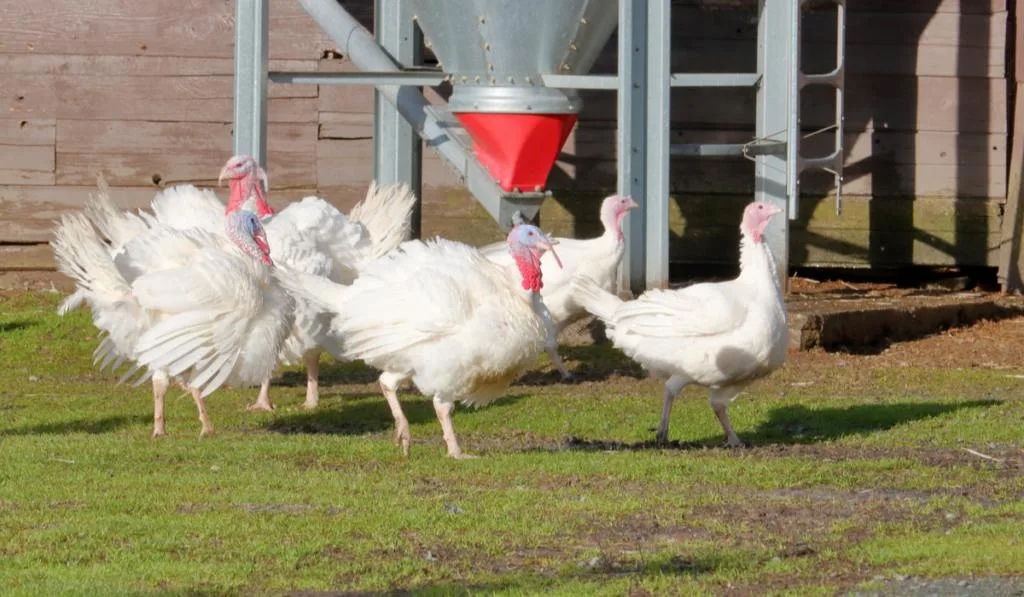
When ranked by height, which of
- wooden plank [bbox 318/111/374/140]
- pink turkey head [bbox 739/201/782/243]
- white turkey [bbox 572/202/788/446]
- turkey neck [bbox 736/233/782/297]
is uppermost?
wooden plank [bbox 318/111/374/140]

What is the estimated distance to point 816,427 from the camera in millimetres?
11258

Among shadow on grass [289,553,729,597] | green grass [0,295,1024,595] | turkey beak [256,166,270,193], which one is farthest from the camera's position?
turkey beak [256,166,270,193]

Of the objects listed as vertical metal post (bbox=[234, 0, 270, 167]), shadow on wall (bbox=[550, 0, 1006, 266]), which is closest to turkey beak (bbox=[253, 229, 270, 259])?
vertical metal post (bbox=[234, 0, 270, 167])

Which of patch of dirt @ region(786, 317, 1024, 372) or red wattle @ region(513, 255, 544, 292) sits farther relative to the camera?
patch of dirt @ region(786, 317, 1024, 372)

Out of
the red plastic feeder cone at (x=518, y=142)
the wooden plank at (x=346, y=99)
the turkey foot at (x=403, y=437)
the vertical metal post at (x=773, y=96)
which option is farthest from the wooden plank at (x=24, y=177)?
the turkey foot at (x=403, y=437)

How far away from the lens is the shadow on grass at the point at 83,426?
1113cm

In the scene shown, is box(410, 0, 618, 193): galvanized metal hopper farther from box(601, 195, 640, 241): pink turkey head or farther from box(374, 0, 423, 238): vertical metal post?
box(374, 0, 423, 238): vertical metal post

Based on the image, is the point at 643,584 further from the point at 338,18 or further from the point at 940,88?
the point at 940,88

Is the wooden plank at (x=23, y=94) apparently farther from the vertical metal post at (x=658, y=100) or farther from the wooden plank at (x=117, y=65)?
the vertical metal post at (x=658, y=100)

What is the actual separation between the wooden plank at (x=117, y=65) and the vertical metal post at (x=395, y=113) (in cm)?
149

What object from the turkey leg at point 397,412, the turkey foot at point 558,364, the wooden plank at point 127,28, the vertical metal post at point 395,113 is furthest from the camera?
the wooden plank at point 127,28

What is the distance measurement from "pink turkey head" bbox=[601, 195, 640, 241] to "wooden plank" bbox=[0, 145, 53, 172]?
6616 mm

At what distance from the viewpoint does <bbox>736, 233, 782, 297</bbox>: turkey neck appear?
10547 millimetres

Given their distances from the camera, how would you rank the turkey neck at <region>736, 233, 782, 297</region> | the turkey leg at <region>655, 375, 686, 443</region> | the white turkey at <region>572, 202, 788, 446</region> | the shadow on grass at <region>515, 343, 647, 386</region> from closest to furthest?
the white turkey at <region>572, 202, 788, 446</region>
the turkey neck at <region>736, 233, 782, 297</region>
the turkey leg at <region>655, 375, 686, 443</region>
the shadow on grass at <region>515, 343, 647, 386</region>
